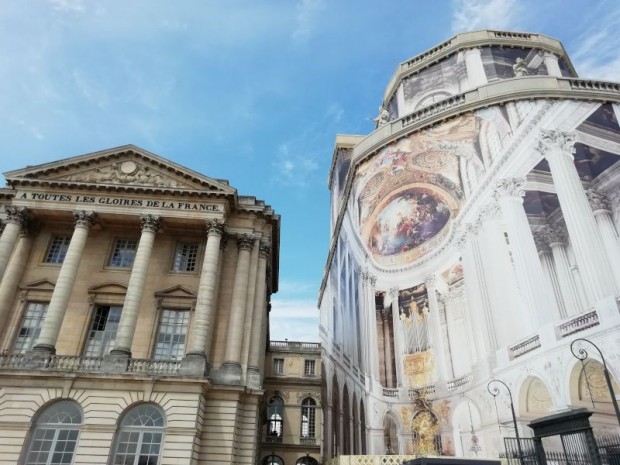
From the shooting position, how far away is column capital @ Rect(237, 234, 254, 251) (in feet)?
91.3

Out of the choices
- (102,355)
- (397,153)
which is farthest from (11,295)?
(397,153)

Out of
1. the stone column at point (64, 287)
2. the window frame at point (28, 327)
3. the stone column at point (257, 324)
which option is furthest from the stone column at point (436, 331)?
the window frame at point (28, 327)

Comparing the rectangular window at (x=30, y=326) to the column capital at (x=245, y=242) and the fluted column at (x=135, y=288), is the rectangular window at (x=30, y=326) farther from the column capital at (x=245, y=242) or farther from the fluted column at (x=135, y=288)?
the column capital at (x=245, y=242)

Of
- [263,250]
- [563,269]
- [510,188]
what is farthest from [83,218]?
[563,269]

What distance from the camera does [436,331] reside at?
75.5ft

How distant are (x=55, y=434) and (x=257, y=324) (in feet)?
35.0

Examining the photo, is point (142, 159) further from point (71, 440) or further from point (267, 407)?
point (267, 407)

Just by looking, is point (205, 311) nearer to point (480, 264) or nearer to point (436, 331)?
point (436, 331)

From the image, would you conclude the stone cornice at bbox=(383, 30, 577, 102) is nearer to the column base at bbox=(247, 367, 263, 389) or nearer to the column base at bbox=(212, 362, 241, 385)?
the column base at bbox=(247, 367, 263, 389)

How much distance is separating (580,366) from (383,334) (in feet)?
34.0

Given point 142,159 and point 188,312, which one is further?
point 142,159

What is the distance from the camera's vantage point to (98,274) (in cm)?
2667

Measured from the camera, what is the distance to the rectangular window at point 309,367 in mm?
48309

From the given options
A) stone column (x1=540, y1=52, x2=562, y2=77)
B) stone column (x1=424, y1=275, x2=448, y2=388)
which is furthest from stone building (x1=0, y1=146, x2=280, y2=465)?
stone column (x1=540, y1=52, x2=562, y2=77)
